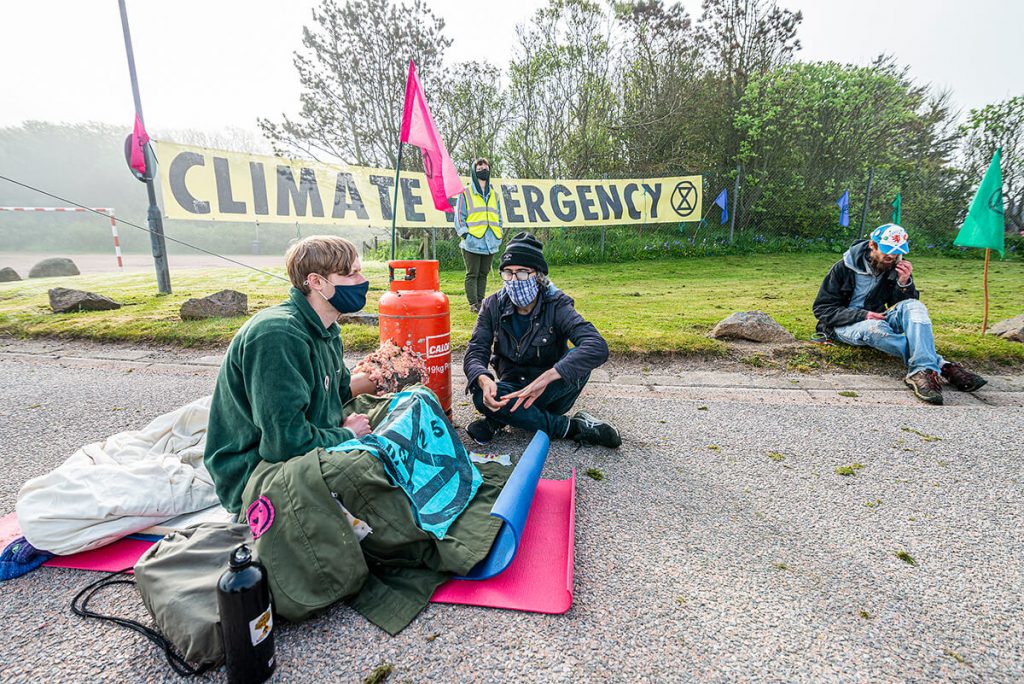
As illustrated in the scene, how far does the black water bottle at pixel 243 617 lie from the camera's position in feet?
5.05

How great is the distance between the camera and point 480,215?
7.20 metres

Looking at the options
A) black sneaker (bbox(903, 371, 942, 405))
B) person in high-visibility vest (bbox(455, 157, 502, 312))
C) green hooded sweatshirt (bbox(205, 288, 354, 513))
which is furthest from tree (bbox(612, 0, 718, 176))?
green hooded sweatshirt (bbox(205, 288, 354, 513))

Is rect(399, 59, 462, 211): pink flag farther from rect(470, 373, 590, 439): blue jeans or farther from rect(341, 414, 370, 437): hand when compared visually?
rect(341, 414, 370, 437): hand

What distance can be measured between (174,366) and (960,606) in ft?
21.2

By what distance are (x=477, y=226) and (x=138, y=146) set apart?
601 cm

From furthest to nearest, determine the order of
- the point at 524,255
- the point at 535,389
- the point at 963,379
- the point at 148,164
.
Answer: the point at 148,164
the point at 963,379
the point at 524,255
the point at 535,389

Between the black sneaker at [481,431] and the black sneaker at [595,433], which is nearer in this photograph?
the black sneaker at [595,433]

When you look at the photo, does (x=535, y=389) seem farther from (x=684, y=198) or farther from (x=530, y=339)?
(x=684, y=198)

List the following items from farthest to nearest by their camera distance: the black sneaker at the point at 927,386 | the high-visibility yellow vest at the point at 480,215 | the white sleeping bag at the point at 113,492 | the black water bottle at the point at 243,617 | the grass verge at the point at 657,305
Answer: the high-visibility yellow vest at the point at 480,215 < the grass verge at the point at 657,305 < the black sneaker at the point at 927,386 < the white sleeping bag at the point at 113,492 < the black water bottle at the point at 243,617

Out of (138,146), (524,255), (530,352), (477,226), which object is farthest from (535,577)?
(138,146)

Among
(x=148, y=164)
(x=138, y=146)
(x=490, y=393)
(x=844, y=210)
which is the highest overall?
(x=138, y=146)

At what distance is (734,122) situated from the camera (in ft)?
54.0

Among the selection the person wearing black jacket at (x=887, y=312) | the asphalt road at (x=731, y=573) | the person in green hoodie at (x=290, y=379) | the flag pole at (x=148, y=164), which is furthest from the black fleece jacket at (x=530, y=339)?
the flag pole at (x=148, y=164)

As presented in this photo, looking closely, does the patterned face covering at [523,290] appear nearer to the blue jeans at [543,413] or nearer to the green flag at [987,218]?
the blue jeans at [543,413]
